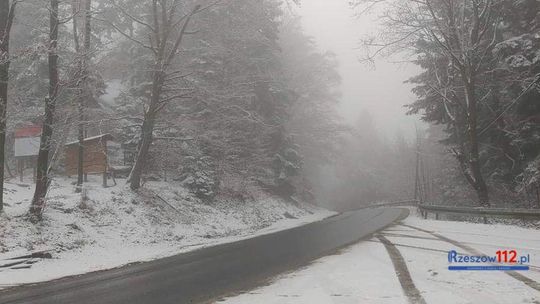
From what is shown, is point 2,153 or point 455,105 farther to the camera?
point 455,105

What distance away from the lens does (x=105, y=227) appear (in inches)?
632

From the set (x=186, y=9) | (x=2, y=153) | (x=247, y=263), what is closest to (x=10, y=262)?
(x=2, y=153)

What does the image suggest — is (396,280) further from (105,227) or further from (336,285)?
(105,227)

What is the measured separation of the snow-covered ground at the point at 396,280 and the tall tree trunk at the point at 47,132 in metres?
9.17

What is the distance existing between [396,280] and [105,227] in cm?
1115

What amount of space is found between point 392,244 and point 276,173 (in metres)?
21.5

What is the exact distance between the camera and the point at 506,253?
9.88m

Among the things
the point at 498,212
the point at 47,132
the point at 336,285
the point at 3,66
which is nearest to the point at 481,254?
the point at 336,285

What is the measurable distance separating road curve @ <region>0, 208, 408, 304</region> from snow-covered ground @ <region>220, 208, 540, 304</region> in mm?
848

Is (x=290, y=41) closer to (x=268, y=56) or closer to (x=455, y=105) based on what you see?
(x=268, y=56)

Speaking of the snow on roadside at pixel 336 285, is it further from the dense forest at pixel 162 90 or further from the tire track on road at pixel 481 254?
the dense forest at pixel 162 90

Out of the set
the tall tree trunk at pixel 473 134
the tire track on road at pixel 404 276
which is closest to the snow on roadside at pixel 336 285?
the tire track on road at pixel 404 276

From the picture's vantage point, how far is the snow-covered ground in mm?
6891

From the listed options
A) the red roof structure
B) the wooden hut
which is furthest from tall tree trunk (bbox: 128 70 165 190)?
the red roof structure
